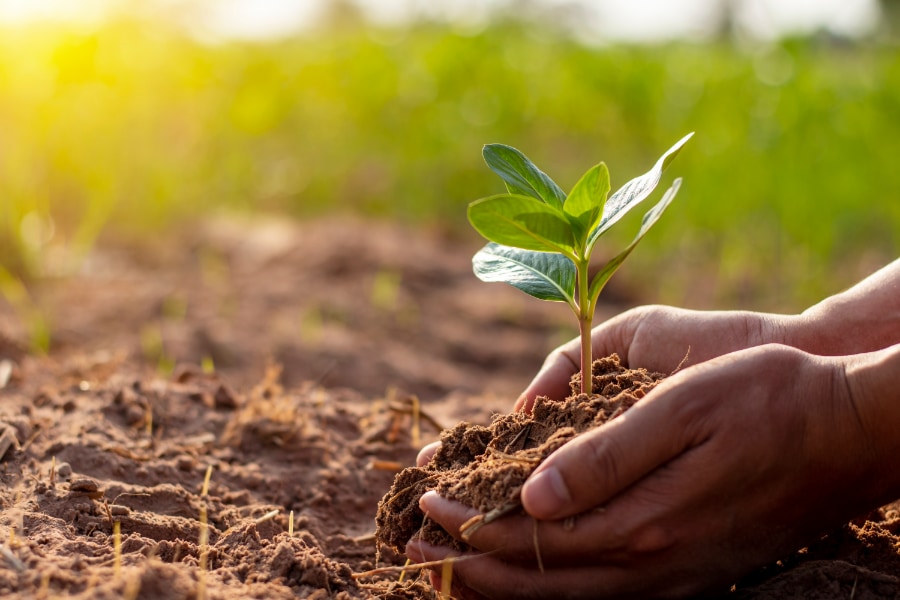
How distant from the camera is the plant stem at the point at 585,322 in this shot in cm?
145

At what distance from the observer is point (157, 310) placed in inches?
148

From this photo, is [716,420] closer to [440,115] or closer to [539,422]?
[539,422]

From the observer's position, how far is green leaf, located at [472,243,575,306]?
148cm

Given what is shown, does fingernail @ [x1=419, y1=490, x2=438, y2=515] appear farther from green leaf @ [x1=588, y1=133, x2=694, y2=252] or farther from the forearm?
the forearm

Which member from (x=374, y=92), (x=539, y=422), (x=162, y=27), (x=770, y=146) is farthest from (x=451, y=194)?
(x=539, y=422)

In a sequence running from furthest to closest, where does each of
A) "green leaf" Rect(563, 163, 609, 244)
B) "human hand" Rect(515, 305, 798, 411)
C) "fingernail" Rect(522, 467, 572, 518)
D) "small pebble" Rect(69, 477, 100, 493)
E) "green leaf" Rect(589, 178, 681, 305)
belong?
"human hand" Rect(515, 305, 798, 411) < "small pebble" Rect(69, 477, 100, 493) < "green leaf" Rect(563, 163, 609, 244) < "green leaf" Rect(589, 178, 681, 305) < "fingernail" Rect(522, 467, 572, 518)

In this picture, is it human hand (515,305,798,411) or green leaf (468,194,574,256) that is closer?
green leaf (468,194,574,256)

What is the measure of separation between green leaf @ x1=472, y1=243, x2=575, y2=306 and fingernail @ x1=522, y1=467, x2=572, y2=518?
0.36 m

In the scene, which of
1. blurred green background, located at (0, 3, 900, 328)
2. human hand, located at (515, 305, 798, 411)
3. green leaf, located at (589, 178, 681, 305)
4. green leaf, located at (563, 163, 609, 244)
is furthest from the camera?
blurred green background, located at (0, 3, 900, 328)

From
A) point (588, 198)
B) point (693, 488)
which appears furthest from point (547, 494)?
point (588, 198)

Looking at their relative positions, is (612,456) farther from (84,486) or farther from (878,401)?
(84,486)

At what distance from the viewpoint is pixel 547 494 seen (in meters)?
1.18

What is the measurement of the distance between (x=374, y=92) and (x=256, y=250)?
2.48 meters

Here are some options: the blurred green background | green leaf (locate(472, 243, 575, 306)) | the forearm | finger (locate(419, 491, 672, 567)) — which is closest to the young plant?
green leaf (locate(472, 243, 575, 306))
